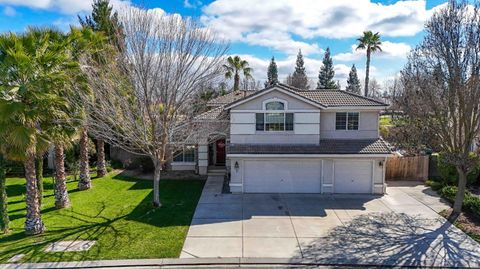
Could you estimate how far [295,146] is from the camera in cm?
1741

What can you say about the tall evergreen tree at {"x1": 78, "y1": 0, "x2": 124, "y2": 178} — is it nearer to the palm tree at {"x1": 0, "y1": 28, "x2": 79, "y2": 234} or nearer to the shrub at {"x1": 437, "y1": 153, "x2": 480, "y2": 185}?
the palm tree at {"x1": 0, "y1": 28, "x2": 79, "y2": 234}

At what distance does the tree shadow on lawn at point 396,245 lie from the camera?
10109 millimetres

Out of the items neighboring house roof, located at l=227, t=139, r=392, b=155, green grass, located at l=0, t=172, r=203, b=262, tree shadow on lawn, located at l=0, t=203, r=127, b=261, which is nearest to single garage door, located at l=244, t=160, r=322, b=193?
neighboring house roof, located at l=227, t=139, r=392, b=155

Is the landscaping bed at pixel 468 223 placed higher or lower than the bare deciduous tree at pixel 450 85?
lower

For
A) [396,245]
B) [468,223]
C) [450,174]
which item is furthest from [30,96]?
[450,174]

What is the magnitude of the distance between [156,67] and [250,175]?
791cm

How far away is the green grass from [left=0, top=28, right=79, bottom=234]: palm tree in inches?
43.6

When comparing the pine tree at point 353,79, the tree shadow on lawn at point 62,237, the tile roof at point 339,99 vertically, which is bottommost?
the tree shadow on lawn at point 62,237

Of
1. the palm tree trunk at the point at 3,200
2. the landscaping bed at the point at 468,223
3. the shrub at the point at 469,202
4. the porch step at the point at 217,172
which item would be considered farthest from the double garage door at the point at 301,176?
the palm tree trunk at the point at 3,200

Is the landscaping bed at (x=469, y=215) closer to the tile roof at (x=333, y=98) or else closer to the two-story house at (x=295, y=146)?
the two-story house at (x=295, y=146)

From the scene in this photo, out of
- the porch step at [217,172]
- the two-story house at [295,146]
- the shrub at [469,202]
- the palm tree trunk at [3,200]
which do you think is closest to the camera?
the palm tree trunk at [3,200]

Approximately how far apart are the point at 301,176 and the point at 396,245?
6.90m

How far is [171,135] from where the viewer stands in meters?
14.4

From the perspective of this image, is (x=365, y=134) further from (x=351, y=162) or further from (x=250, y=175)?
(x=250, y=175)
